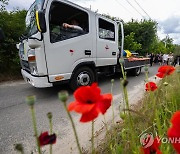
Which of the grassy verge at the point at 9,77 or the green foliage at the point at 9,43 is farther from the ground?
the green foliage at the point at 9,43

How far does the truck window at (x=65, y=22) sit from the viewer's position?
4.40m

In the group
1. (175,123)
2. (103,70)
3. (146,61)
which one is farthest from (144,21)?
(175,123)

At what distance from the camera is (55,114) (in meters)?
3.60

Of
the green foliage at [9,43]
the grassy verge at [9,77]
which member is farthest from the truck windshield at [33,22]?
the grassy verge at [9,77]

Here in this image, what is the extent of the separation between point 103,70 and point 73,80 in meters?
1.69

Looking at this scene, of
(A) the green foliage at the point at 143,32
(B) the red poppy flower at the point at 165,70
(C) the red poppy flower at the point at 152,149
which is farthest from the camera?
(A) the green foliage at the point at 143,32

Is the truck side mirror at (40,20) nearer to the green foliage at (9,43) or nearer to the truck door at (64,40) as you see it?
the truck door at (64,40)

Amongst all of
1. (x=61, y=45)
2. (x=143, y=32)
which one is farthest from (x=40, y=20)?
(x=143, y=32)

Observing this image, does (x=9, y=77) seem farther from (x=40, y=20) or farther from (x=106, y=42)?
(x=40, y=20)

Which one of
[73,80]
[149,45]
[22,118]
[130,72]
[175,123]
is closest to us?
[175,123]

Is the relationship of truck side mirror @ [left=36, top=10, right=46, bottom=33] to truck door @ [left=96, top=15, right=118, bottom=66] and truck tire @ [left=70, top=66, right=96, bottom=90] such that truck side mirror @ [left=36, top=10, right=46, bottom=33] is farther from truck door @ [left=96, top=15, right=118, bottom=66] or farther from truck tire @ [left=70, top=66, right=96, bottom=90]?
truck door @ [left=96, top=15, right=118, bottom=66]

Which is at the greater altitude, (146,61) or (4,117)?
(146,61)

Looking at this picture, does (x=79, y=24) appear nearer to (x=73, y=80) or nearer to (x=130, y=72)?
(x=73, y=80)

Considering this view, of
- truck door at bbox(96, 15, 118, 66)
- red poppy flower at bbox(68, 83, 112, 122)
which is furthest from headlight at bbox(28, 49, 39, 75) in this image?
red poppy flower at bbox(68, 83, 112, 122)
